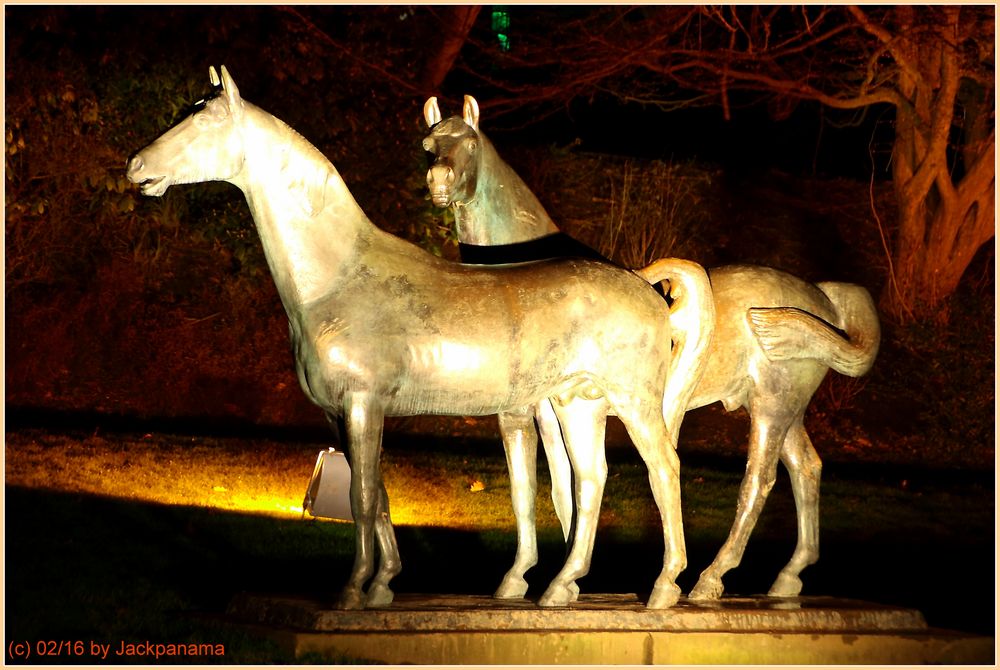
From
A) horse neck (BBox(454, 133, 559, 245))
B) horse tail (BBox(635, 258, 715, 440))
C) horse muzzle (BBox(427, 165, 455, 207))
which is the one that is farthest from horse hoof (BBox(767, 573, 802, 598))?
horse muzzle (BBox(427, 165, 455, 207))

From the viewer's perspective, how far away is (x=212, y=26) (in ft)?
47.0

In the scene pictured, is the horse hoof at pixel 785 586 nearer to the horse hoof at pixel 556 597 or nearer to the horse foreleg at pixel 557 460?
the horse foreleg at pixel 557 460

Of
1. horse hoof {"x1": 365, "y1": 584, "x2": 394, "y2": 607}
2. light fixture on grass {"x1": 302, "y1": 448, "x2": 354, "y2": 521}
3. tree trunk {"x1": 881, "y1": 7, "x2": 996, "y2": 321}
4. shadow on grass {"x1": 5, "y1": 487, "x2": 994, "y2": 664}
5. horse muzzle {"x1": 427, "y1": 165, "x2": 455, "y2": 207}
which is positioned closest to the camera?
horse hoof {"x1": 365, "y1": 584, "x2": 394, "y2": 607}

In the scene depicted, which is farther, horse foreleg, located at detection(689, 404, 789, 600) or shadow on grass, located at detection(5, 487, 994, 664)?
horse foreleg, located at detection(689, 404, 789, 600)

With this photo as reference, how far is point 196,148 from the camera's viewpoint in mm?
7188

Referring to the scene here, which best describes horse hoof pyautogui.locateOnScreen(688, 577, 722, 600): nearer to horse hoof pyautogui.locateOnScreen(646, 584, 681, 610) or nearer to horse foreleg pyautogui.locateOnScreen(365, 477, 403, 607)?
horse hoof pyautogui.locateOnScreen(646, 584, 681, 610)

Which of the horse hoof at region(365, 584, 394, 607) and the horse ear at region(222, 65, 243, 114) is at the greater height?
the horse ear at region(222, 65, 243, 114)

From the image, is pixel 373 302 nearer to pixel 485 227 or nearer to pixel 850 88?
pixel 485 227

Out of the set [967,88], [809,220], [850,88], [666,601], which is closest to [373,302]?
[666,601]

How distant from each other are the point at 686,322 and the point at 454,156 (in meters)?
1.67

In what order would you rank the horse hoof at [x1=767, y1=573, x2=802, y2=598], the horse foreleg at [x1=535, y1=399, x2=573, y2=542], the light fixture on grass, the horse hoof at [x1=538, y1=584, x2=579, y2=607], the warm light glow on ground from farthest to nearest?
1. the warm light glow on ground
2. the light fixture on grass
3. the horse hoof at [x1=767, y1=573, x2=802, y2=598]
4. the horse foreleg at [x1=535, y1=399, x2=573, y2=542]
5. the horse hoof at [x1=538, y1=584, x2=579, y2=607]

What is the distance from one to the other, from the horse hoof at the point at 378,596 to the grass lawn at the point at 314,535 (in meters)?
0.66

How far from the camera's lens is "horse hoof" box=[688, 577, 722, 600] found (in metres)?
8.27

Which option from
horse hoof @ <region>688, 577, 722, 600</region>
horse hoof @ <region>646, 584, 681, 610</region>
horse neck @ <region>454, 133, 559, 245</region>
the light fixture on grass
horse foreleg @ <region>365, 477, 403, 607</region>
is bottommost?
the light fixture on grass
